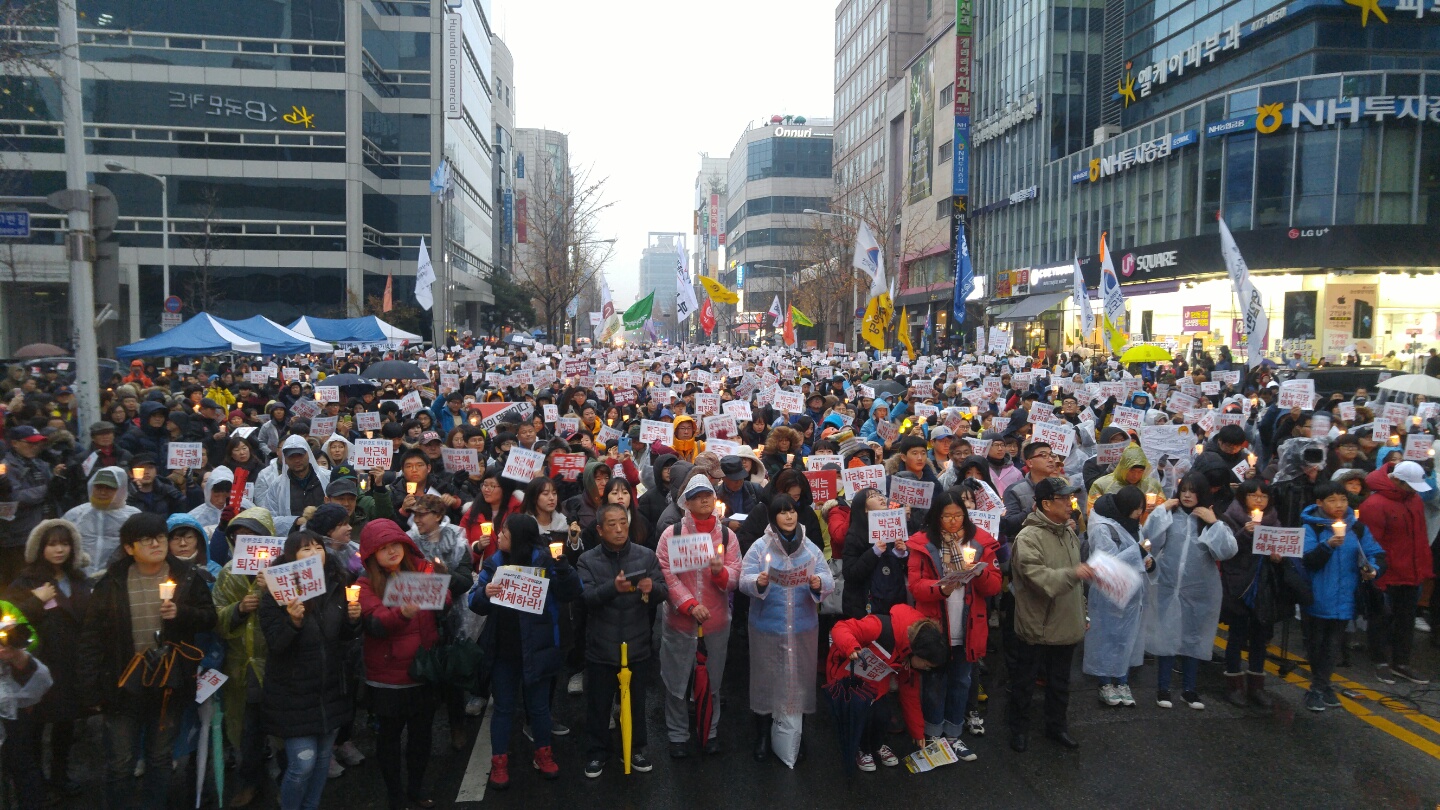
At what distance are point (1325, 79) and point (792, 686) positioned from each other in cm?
3545

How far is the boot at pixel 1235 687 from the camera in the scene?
675 centimetres

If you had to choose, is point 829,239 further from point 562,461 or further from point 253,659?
point 253,659

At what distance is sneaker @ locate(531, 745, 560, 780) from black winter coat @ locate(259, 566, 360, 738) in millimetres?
1332

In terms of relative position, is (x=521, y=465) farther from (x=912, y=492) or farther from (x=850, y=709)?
(x=850, y=709)

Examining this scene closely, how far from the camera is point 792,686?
18.9ft

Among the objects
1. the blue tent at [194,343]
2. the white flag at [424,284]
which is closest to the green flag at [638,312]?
the white flag at [424,284]

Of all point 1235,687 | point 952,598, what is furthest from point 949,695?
point 1235,687

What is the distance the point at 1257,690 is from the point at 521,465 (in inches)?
230

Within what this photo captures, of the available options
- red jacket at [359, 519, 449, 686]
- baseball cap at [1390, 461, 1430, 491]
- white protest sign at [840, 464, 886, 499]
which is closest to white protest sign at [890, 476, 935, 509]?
white protest sign at [840, 464, 886, 499]

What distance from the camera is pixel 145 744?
4992 millimetres

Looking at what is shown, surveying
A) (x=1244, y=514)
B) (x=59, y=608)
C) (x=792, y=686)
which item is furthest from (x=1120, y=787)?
(x=59, y=608)

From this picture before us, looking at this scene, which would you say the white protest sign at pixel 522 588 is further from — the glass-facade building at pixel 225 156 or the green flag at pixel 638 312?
the glass-facade building at pixel 225 156

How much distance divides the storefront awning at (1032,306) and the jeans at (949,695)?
41427 millimetres

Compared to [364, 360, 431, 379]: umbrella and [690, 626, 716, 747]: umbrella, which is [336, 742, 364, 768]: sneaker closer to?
[690, 626, 716, 747]: umbrella
